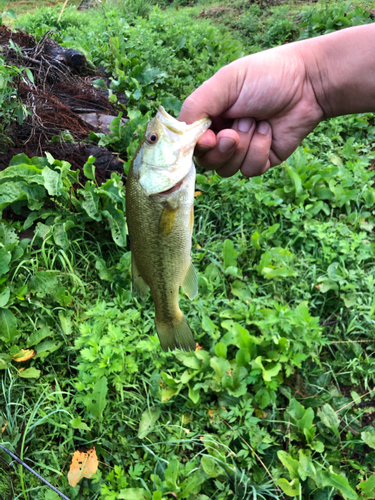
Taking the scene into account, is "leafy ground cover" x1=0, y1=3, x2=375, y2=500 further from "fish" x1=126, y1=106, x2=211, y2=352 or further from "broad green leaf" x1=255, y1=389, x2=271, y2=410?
"fish" x1=126, y1=106, x2=211, y2=352

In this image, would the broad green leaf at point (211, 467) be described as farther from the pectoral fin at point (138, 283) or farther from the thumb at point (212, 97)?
the thumb at point (212, 97)

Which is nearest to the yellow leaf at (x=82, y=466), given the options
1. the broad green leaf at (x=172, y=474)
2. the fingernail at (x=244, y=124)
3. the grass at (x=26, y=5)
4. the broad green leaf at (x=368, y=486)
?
the broad green leaf at (x=172, y=474)

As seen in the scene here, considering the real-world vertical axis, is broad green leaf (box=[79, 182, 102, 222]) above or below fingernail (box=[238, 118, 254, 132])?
below

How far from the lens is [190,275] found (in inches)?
71.7

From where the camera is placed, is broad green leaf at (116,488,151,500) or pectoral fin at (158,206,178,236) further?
broad green leaf at (116,488,151,500)

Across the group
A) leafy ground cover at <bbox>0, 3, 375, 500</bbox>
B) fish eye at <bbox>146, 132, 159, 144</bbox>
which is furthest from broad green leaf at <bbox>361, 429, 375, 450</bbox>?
fish eye at <bbox>146, 132, 159, 144</bbox>

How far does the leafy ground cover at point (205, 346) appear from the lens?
7.28 ft

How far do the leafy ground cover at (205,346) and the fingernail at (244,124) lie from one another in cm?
135

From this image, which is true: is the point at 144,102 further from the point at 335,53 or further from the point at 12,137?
the point at 335,53

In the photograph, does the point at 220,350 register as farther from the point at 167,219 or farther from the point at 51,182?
the point at 51,182

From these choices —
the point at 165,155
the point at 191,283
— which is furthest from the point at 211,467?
the point at 165,155

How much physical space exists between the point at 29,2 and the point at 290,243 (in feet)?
96.6

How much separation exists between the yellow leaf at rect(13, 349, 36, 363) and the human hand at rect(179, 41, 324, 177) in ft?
6.35

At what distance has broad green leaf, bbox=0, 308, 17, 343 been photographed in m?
2.49
